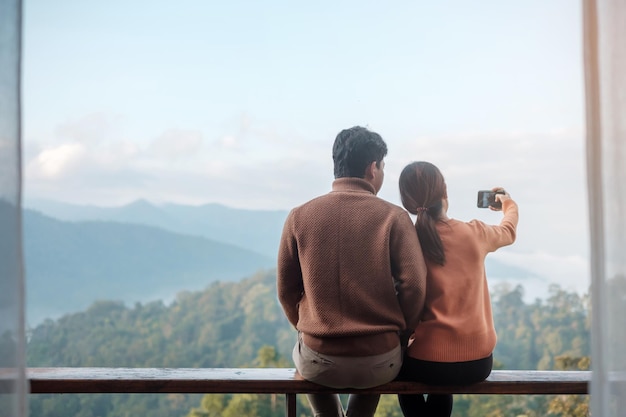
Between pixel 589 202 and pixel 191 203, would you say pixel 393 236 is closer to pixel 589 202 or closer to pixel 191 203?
pixel 589 202

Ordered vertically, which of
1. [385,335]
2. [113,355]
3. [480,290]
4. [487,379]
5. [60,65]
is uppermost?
[60,65]

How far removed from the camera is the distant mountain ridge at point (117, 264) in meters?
7.35

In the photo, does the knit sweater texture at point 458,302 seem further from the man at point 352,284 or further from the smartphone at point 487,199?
the smartphone at point 487,199

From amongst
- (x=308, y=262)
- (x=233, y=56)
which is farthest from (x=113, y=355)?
(x=308, y=262)

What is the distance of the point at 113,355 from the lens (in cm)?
702

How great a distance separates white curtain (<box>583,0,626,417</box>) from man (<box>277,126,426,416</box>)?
51 cm

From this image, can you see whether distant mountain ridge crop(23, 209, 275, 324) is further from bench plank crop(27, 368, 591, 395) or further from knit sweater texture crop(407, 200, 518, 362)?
knit sweater texture crop(407, 200, 518, 362)

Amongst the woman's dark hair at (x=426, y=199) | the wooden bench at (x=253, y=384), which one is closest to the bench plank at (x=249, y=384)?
the wooden bench at (x=253, y=384)

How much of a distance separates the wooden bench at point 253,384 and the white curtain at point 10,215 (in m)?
0.29

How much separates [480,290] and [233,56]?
6281 mm

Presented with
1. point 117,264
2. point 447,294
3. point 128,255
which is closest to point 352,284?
point 447,294

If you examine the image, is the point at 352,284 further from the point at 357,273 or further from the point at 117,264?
the point at 117,264

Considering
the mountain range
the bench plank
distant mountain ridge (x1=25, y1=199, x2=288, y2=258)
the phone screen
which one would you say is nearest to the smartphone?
the phone screen

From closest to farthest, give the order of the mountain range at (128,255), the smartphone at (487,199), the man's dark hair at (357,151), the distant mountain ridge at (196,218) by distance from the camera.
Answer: the man's dark hair at (357,151)
the smartphone at (487,199)
the mountain range at (128,255)
the distant mountain ridge at (196,218)
